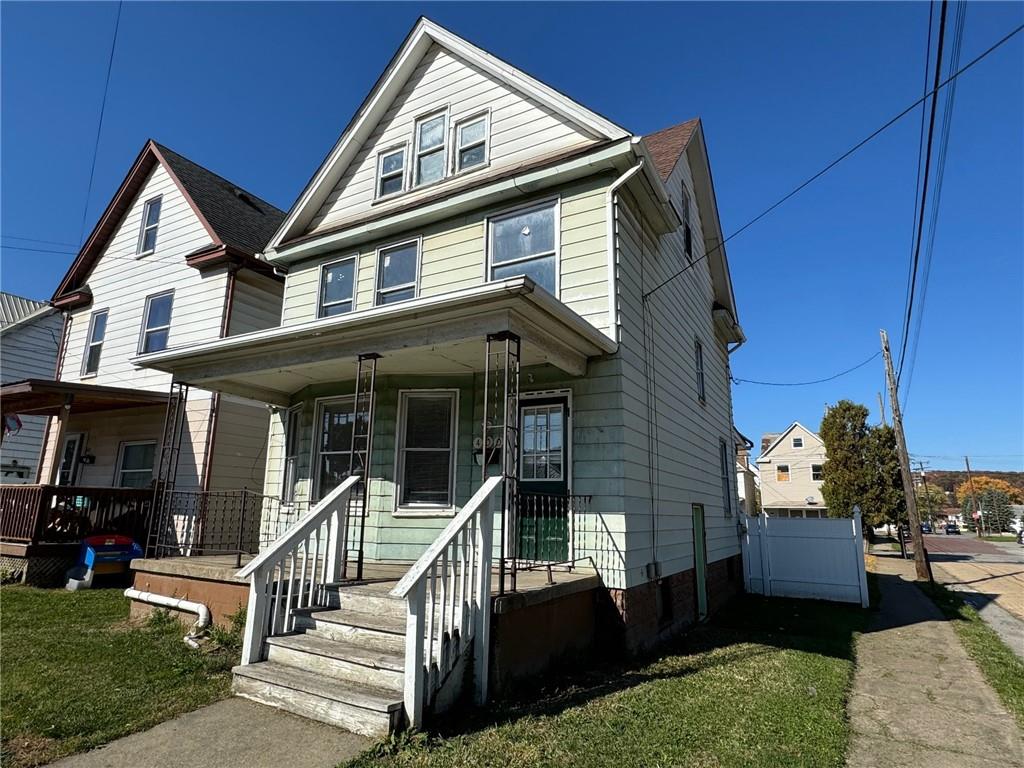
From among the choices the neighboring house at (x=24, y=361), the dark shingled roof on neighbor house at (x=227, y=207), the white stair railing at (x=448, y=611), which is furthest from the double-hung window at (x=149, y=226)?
the white stair railing at (x=448, y=611)

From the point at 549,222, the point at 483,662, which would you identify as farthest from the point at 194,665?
the point at 549,222

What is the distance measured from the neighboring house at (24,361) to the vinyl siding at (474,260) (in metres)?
11.3

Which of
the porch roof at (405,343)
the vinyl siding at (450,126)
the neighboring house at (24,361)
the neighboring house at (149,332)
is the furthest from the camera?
the neighboring house at (24,361)

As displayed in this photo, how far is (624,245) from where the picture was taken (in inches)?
317

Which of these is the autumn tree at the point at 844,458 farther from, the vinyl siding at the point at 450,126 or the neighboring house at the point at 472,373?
the vinyl siding at the point at 450,126

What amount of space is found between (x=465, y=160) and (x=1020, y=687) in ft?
34.1

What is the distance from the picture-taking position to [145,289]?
46.4 ft

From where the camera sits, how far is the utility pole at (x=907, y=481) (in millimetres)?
17594

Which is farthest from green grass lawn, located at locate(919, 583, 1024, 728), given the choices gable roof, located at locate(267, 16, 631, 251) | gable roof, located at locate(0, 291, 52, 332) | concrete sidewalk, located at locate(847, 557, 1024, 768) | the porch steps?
gable roof, located at locate(0, 291, 52, 332)

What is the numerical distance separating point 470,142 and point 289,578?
24.3ft

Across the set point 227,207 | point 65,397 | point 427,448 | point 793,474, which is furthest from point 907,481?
point 793,474

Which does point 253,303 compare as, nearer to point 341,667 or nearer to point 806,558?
point 341,667

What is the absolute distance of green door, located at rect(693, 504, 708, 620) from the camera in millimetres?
10305

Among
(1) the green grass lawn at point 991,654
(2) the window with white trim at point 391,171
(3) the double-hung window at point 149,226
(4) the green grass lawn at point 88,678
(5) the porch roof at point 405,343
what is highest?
(3) the double-hung window at point 149,226
